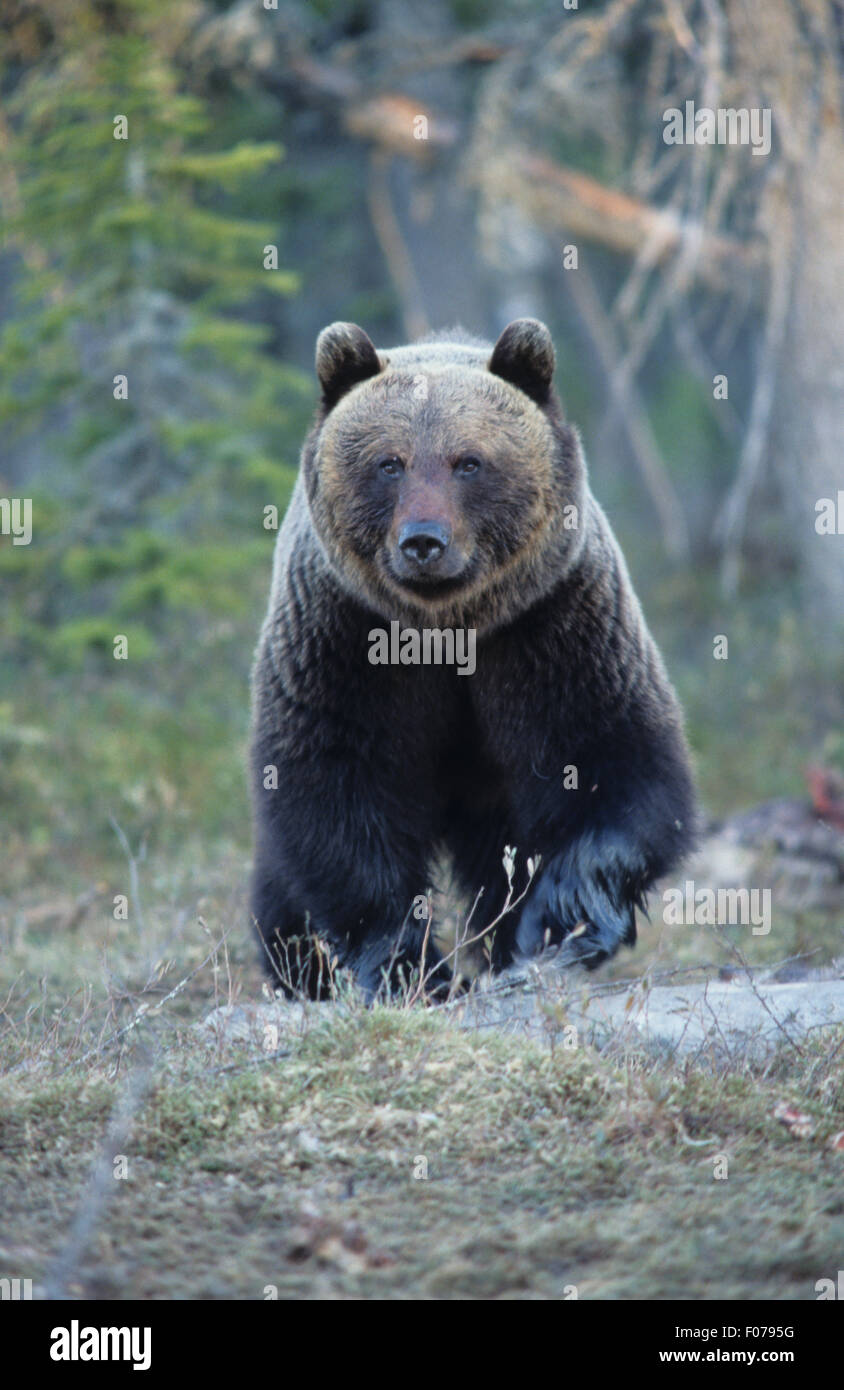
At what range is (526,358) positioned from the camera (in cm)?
575

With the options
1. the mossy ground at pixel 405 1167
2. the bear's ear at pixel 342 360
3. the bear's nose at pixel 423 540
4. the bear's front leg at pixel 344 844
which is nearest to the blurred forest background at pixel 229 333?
the bear's front leg at pixel 344 844

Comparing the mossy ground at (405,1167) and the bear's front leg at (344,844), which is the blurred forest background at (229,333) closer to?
the bear's front leg at (344,844)

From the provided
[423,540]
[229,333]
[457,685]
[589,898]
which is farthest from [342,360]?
[229,333]

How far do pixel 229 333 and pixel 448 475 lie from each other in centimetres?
512

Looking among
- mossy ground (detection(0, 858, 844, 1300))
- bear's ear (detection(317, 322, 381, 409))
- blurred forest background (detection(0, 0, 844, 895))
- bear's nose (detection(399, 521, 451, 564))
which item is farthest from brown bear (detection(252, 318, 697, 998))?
blurred forest background (detection(0, 0, 844, 895))

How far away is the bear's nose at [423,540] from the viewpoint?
518cm

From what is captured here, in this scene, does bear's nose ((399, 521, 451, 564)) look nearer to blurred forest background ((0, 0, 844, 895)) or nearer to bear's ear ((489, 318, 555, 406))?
bear's ear ((489, 318, 555, 406))

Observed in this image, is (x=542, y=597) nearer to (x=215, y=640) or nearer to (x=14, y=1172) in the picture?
(x=14, y=1172)

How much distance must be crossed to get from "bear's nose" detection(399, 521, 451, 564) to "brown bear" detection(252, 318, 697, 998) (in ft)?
0.62

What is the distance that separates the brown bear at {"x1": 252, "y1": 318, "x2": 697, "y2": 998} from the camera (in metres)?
5.54

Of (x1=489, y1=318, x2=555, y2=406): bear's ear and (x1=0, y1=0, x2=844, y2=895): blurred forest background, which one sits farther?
(x1=0, y1=0, x2=844, y2=895): blurred forest background

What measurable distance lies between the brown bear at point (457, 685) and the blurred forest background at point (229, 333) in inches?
102

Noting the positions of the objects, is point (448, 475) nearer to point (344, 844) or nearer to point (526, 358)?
point (526, 358)
